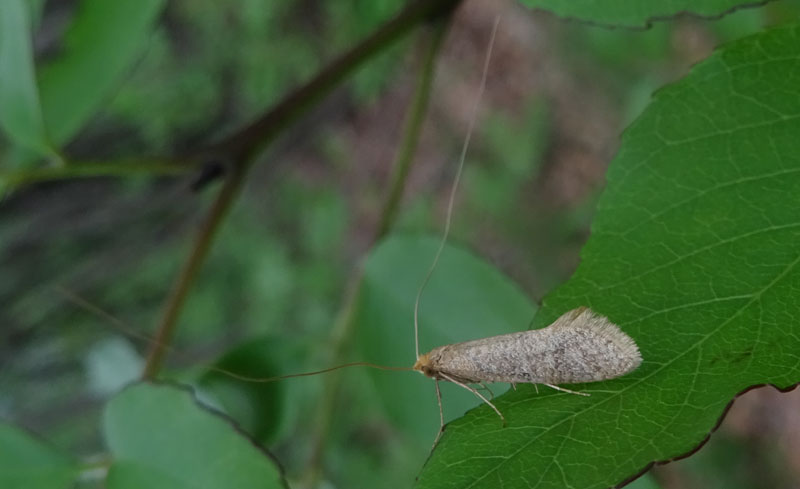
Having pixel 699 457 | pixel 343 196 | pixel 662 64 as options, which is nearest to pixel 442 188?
pixel 343 196

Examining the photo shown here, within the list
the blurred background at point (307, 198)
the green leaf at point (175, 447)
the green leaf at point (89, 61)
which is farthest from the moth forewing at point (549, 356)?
the blurred background at point (307, 198)

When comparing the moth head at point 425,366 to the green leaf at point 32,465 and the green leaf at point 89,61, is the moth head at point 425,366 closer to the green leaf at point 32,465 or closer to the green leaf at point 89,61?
the green leaf at point 32,465

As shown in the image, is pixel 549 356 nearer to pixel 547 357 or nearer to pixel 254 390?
pixel 547 357

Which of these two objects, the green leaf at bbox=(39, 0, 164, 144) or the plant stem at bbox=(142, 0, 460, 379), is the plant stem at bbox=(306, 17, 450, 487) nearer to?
the plant stem at bbox=(142, 0, 460, 379)

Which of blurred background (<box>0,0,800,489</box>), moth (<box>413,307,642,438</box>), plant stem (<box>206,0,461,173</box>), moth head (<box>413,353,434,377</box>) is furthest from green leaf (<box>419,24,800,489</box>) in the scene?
blurred background (<box>0,0,800,489</box>)

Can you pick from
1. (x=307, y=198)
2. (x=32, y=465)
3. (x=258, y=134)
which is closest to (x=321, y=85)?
(x=258, y=134)

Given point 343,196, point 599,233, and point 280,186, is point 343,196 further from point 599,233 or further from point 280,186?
point 599,233
